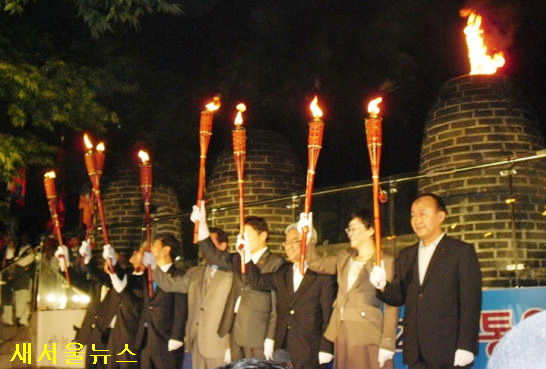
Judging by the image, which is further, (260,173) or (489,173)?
(260,173)

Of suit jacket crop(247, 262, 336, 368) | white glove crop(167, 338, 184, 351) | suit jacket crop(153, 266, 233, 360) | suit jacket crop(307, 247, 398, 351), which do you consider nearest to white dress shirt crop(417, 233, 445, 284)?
suit jacket crop(307, 247, 398, 351)

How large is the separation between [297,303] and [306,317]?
161mm

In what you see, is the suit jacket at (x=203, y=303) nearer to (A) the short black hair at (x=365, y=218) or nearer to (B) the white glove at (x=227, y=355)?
(B) the white glove at (x=227, y=355)

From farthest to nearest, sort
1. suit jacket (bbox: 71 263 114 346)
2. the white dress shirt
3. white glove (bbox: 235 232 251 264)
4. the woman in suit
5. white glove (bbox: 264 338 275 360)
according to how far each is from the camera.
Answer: suit jacket (bbox: 71 263 114 346) < white glove (bbox: 235 232 251 264) < white glove (bbox: 264 338 275 360) < the woman in suit < the white dress shirt

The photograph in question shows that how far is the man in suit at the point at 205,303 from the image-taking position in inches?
311

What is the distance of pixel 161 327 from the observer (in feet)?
28.8

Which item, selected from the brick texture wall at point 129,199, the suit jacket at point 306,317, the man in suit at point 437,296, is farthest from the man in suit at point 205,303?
the brick texture wall at point 129,199

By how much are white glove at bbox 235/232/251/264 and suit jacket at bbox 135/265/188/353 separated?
5.22 ft

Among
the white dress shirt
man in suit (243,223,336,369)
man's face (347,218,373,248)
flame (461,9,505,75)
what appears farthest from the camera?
flame (461,9,505,75)

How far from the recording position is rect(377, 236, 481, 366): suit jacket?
19.0 ft

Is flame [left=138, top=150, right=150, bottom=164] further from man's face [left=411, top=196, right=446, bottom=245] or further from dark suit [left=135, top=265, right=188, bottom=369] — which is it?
man's face [left=411, top=196, right=446, bottom=245]

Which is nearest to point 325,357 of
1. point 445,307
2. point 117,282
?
point 445,307

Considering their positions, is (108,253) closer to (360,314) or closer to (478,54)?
(360,314)

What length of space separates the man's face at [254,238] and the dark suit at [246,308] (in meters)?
0.11
